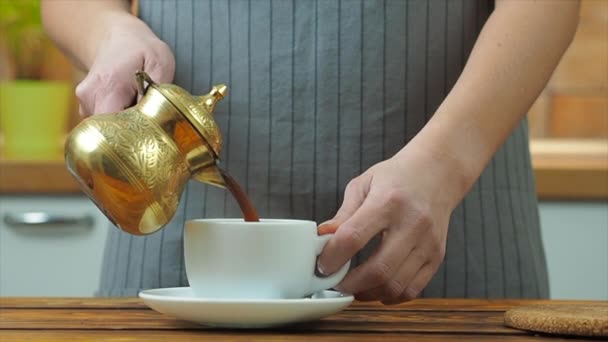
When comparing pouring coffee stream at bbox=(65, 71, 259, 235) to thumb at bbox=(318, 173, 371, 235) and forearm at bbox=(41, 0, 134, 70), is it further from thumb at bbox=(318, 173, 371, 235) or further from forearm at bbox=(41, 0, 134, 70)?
forearm at bbox=(41, 0, 134, 70)

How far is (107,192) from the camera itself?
28.4 inches

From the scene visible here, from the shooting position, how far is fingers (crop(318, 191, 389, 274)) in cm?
79

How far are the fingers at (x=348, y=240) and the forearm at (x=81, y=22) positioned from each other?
395 millimetres

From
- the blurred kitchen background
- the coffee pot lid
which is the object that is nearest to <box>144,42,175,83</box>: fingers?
the coffee pot lid

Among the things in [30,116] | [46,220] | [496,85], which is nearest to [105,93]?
[496,85]

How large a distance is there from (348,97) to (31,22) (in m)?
1.17

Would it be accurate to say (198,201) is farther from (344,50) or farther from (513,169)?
(513,169)

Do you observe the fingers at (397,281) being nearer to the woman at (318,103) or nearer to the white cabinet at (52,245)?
the woman at (318,103)

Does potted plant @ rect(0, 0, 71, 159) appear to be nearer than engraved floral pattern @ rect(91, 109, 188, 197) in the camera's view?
No

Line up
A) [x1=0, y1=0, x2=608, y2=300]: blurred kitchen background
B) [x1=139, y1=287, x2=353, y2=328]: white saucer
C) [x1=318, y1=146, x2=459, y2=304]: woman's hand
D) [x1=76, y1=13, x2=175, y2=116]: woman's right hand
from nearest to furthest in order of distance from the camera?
[x1=139, y1=287, x2=353, y2=328]: white saucer → [x1=318, y1=146, x2=459, y2=304]: woman's hand → [x1=76, y1=13, x2=175, y2=116]: woman's right hand → [x1=0, y1=0, x2=608, y2=300]: blurred kitchen background

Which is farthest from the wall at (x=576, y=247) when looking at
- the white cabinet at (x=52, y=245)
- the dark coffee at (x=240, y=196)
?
the dark coffee at (x=240, y=196)

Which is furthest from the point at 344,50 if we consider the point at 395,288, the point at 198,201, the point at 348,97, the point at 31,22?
the point at 31,22

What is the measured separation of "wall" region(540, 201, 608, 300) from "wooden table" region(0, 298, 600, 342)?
2.80ft

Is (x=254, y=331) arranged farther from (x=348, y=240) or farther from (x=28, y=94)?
(x=28, y=94)
